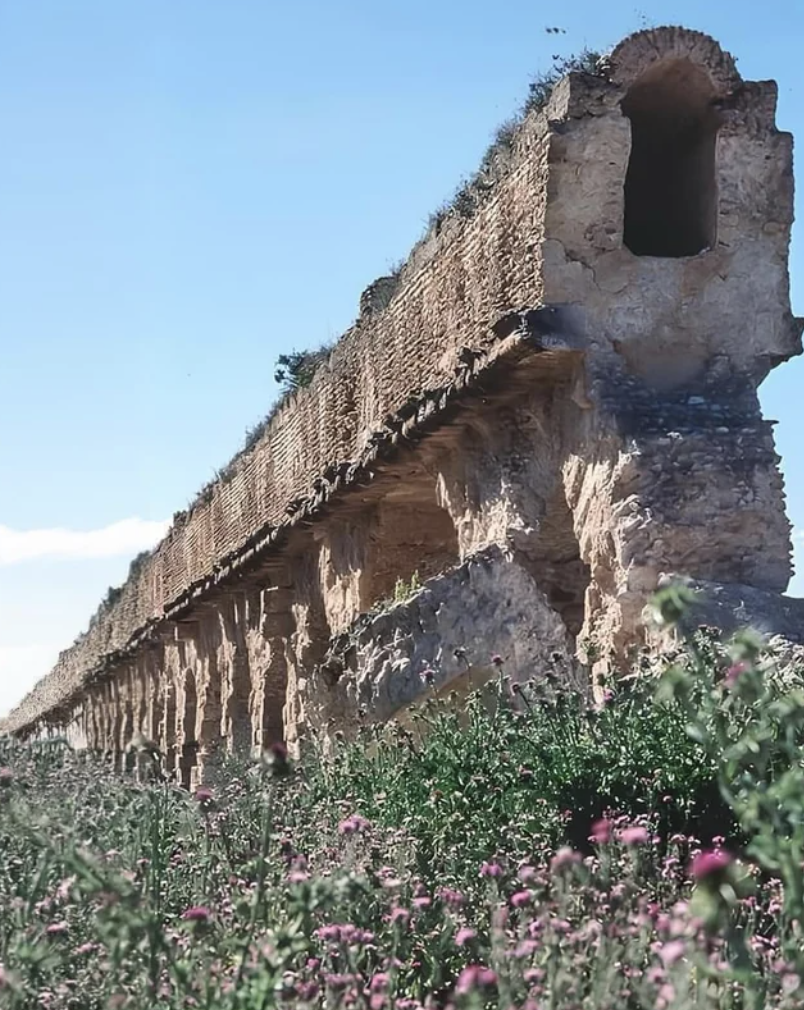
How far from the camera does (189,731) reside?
855 inches

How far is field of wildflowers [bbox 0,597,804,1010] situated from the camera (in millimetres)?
3078

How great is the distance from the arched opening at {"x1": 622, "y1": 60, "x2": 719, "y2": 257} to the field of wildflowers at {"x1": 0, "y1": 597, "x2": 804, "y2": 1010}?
123 inches

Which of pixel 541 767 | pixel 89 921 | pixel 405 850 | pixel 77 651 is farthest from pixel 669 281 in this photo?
pixel 77 651

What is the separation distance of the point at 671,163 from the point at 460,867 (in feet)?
17.4

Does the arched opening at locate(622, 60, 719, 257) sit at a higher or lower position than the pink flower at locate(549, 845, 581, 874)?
higher

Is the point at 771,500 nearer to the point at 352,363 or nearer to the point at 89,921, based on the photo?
the point at 89,921

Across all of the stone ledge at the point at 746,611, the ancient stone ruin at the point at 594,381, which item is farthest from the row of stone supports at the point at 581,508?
the stone ledge at the point at 746,611

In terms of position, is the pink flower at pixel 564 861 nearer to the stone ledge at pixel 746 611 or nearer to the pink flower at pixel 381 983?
the pink flower at pixel 381 983

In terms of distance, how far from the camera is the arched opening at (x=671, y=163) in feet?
29.0

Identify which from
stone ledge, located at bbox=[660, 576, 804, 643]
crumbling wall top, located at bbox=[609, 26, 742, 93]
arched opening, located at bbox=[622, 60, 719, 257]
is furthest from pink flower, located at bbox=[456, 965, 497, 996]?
crumbling wall top, located at bbox=[609, 26, 742, 93]

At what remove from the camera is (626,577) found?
7.79m

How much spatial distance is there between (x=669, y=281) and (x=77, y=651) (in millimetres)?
28848

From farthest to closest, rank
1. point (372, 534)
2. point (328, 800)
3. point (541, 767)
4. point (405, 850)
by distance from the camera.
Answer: point (372, 534)
point (328, 800)
point (541, 767)
point (405, 850)

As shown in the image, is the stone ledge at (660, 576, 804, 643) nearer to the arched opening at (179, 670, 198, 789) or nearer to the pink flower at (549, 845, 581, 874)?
the pink flower at (549, 845, 581, 874)
